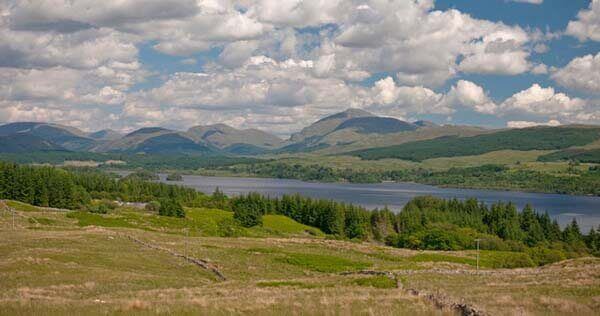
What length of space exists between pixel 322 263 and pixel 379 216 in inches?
3753

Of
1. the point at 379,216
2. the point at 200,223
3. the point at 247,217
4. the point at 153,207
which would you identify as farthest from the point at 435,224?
the point at 153,207

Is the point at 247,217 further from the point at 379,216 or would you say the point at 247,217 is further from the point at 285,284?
the point at 285,284

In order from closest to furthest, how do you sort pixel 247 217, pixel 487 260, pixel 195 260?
pixel 195 260
pixel 487 260
pixel 247 217

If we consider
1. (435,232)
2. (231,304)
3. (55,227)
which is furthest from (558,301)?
(435,232)

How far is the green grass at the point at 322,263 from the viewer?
210ft

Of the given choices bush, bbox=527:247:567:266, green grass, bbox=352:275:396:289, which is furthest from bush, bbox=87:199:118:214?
green grass, bbox=352:275:396:289

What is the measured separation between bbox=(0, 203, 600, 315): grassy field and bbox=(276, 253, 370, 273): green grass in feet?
0.63

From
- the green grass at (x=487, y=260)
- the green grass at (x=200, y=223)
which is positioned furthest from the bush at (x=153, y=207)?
the green grass at (x=487, y=260)

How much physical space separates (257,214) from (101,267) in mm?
102311

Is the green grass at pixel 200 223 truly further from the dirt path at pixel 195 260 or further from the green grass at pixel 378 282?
the green grass at pixel 378 282

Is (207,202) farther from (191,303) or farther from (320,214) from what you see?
(191,303)

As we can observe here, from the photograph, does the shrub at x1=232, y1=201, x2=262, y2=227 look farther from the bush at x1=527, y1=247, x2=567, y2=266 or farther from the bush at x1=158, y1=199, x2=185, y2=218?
the bush at x1=527, y1=247, x2=567, y2=266

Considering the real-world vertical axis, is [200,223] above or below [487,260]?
above

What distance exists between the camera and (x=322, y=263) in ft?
220
